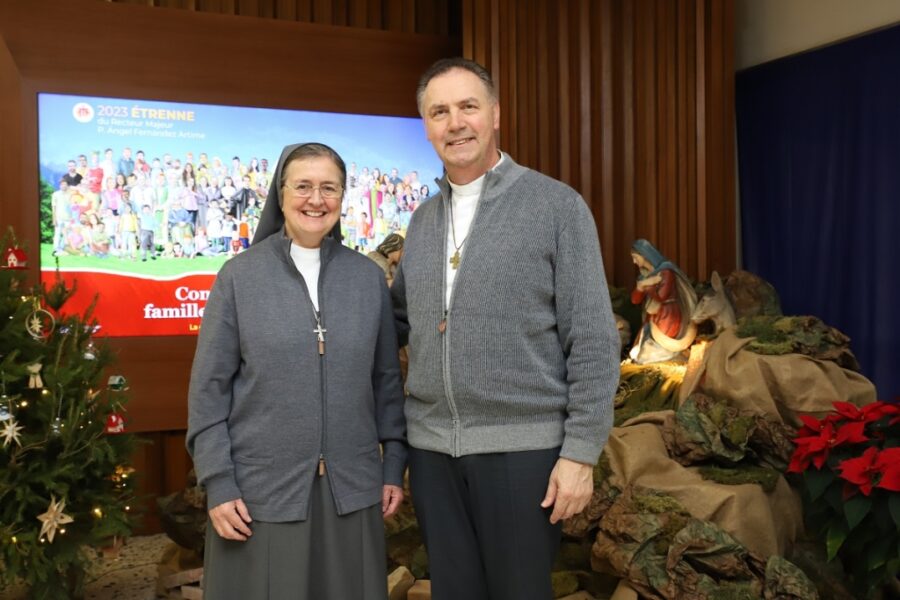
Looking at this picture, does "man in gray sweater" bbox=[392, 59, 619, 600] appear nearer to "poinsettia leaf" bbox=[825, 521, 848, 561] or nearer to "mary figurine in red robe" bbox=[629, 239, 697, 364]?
"poinsettia leaf" bbox=[825, 521, 848, 561]

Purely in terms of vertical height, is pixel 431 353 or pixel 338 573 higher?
pixel 431 353

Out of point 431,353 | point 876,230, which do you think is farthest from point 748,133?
point 431,353

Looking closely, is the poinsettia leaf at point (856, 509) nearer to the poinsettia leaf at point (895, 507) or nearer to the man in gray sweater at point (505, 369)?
the poinsettia leaf at point (895, 507)

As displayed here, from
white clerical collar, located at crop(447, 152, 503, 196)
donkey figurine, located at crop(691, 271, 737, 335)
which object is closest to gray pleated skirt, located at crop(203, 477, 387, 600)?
white clerical collar, located at crop(447, 152, 503, 196)

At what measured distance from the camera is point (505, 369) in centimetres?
190

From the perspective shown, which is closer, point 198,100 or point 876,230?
point 876,230

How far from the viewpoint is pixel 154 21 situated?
17.9 ft

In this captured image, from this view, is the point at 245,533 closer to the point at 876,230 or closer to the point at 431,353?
the point at 431,353

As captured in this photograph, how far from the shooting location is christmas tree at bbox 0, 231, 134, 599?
3.53 metres

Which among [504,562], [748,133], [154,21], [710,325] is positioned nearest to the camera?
[504,562]

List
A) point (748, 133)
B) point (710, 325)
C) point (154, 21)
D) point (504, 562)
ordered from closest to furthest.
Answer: point (504, 562) → point (710, 325) → point (154, 21) → point (748, 133)

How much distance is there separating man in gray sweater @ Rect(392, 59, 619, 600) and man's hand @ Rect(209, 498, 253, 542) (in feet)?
Result: 1.27

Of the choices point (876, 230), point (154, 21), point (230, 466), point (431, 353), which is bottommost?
point (230, 466)

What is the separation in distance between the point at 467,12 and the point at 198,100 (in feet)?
5.72
